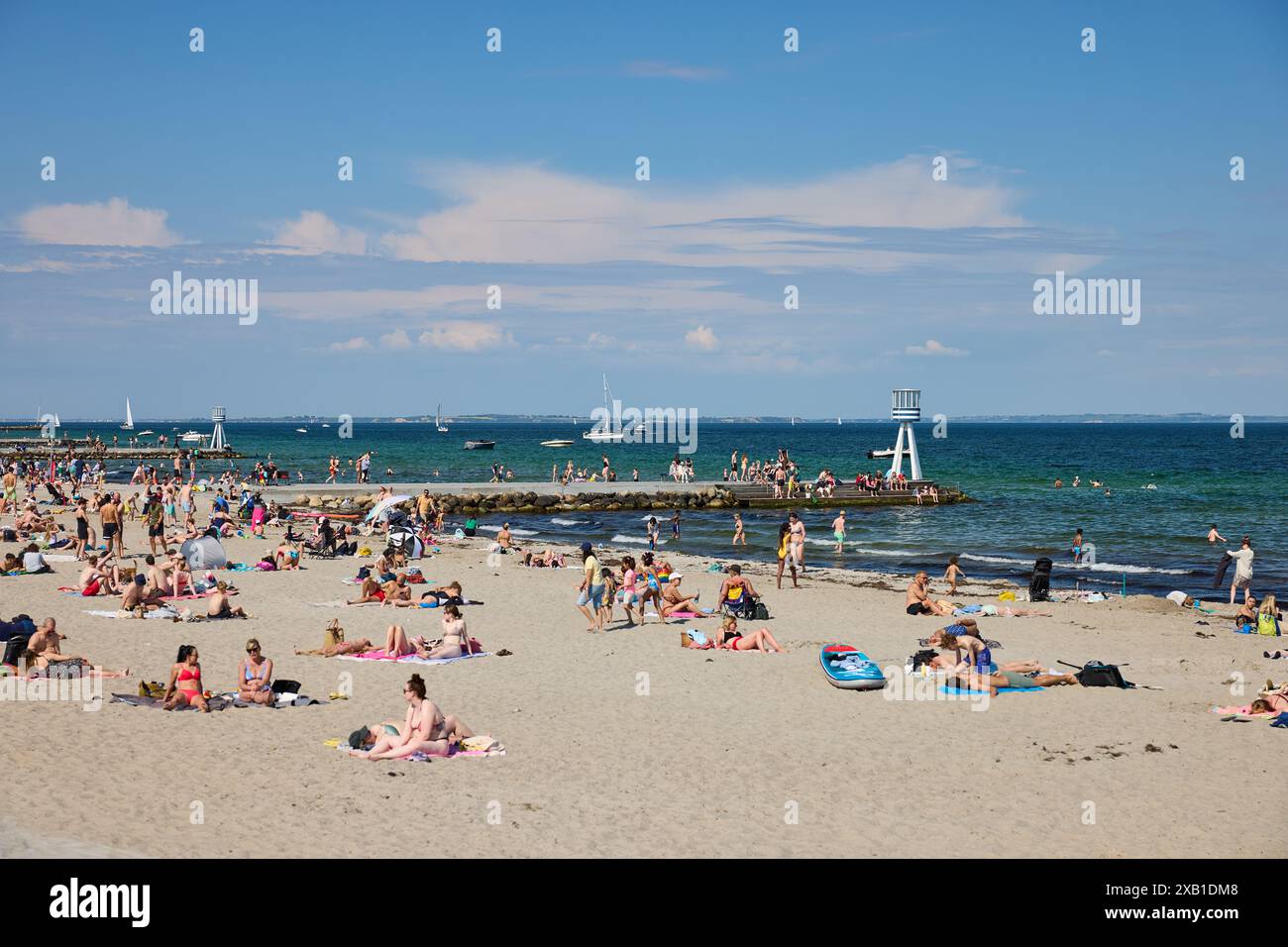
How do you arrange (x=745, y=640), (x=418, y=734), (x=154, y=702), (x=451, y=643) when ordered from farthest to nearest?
(x=745, y=640) → (x=451, y=643) → (x=154, y=702) → (x=418, y=734)

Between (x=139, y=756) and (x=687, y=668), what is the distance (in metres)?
7.85

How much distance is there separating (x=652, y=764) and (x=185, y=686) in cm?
580

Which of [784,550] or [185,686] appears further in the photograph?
[784,550]

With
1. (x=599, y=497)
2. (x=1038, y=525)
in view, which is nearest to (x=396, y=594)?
(x=599, y=497)

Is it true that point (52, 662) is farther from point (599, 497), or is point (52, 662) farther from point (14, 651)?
point (599, 497)

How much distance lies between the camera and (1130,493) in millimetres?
61531

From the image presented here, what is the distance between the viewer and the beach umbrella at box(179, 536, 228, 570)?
24406mm

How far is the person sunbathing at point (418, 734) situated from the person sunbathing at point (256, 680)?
2.46 meters

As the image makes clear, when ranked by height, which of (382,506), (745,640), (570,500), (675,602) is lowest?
(745,640)

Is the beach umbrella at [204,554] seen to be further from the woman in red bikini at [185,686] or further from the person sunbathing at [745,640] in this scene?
the person sunbathing at [745,640]

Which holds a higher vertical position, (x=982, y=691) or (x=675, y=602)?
(x=675, y=602)

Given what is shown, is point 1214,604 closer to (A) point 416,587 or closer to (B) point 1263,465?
(A) point 416,587

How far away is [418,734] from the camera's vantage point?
11141 millimetres

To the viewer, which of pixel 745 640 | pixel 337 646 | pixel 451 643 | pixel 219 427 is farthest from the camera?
pixel 219 427
